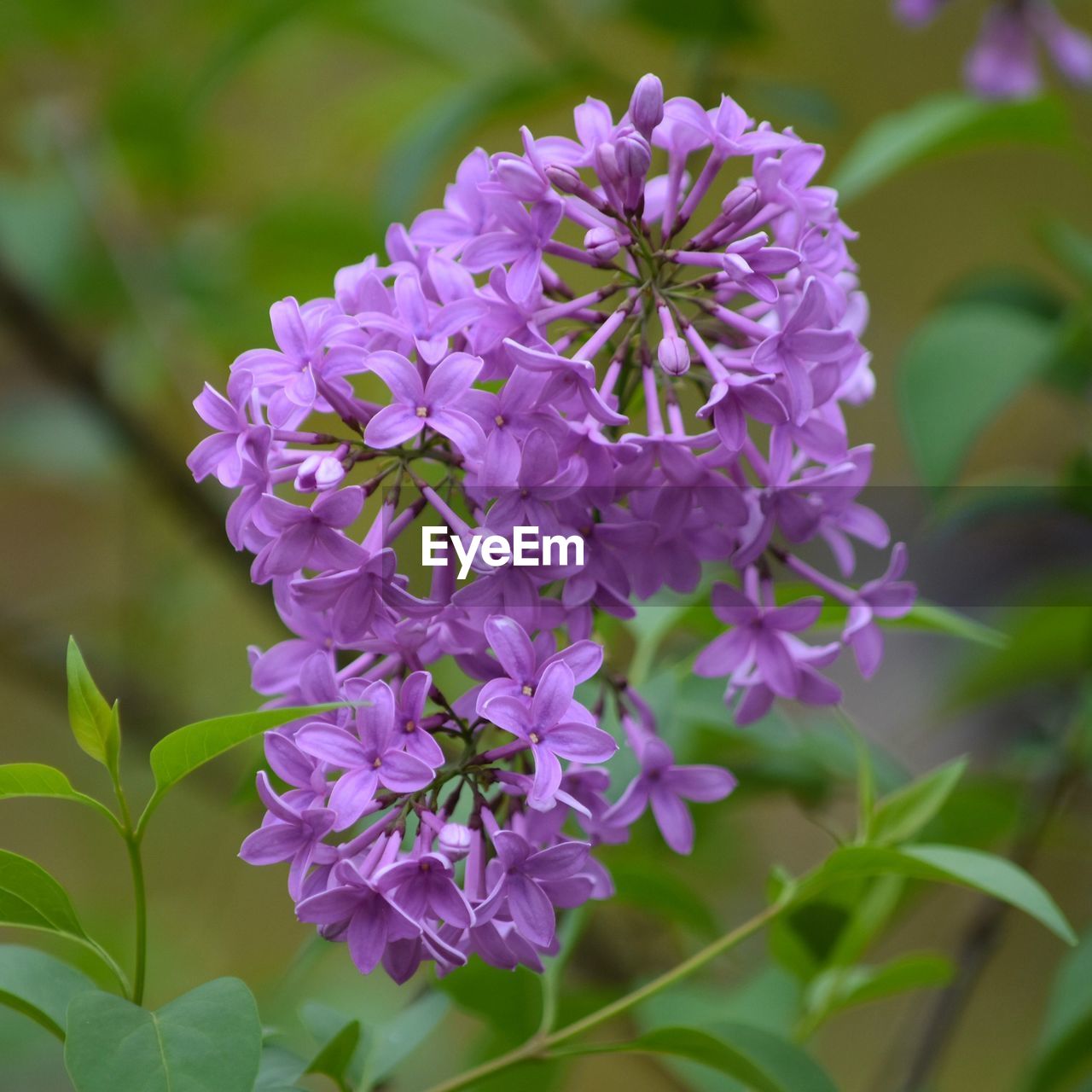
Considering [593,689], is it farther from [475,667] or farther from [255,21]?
[255,21]

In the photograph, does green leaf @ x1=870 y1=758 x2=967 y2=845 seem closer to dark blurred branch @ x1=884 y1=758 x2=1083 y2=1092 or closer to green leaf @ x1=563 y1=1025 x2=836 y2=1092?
green leaf @ x1=563 y1=1025 x2=836 y2=1092

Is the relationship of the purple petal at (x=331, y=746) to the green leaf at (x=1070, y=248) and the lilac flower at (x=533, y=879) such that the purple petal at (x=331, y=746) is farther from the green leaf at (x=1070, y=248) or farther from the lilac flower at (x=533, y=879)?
the green leaf at (x=1070, y=248)

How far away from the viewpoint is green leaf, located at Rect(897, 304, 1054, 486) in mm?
944

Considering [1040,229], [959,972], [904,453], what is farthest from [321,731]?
[904,453]

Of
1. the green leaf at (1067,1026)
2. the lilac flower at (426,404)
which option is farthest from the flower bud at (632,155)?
the green leaf at (1067,1026)

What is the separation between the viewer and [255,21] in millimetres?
1205

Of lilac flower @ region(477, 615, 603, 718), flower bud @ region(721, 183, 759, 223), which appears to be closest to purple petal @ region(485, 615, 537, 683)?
lilac flower @ region(477, 615, 603, 718)

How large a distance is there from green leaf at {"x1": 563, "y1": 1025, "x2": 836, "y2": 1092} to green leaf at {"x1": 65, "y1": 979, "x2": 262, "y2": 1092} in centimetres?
21

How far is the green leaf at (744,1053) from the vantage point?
0.60 metres

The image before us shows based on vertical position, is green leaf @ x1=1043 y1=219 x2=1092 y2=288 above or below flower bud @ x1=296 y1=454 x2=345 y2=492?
above

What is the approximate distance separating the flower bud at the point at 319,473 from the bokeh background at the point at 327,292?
10.2 inches

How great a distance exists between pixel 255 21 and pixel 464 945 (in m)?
0.96

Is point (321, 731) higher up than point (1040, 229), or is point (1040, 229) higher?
point (1040, 229)

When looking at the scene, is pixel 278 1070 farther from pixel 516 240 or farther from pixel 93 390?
pixel 93 390
